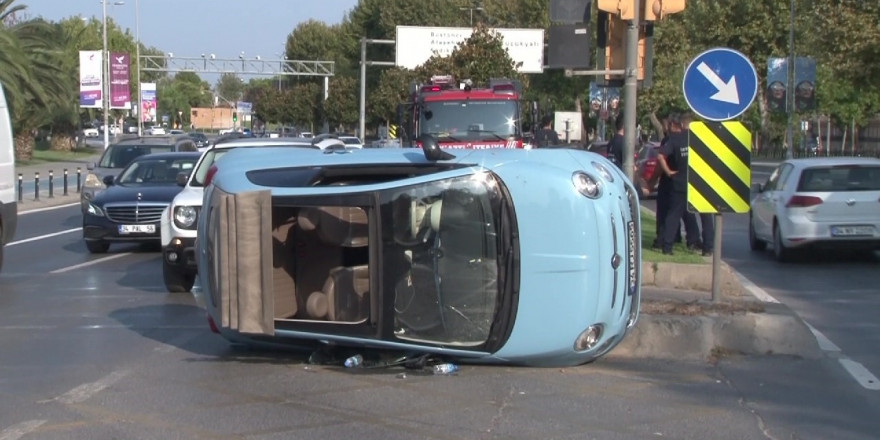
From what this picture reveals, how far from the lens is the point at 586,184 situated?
796cm

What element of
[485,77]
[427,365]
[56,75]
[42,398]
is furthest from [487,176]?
[56,75]

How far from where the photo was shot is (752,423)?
7301 mm

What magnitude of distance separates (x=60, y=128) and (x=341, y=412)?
69665 millimetres

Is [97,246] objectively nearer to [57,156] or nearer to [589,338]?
[589,338]

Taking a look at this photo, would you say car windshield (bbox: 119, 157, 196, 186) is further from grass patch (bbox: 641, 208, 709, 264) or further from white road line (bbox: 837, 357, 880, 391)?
white road line (bbox: 837, 357, 880, 391)

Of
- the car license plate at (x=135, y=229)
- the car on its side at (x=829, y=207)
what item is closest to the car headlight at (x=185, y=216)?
the car license plate at (x=135, y=229)

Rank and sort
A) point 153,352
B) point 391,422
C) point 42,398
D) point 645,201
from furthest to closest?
point 645,201 < point 153,352 < point 42,398 < point 391,422

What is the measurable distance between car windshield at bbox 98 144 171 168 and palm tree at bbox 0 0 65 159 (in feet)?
67.0

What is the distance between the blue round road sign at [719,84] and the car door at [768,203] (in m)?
6.48

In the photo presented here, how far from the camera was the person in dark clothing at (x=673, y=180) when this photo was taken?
47.4ft

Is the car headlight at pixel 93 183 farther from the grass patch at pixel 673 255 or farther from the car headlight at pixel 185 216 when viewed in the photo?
the grass patch at pixel 673 255

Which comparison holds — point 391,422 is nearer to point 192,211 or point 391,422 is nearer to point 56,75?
point 192,211

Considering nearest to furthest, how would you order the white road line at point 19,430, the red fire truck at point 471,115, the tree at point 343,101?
1. the white road line at point 19,430
2. the red fire truck at point 471,115
3. the tree at point 343,101

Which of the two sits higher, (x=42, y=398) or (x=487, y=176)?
(x=487, y=176)
